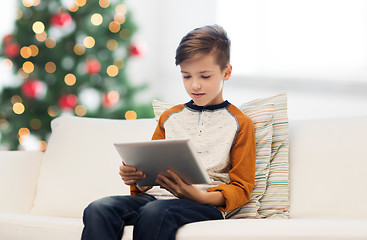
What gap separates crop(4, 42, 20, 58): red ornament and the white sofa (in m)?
1.31

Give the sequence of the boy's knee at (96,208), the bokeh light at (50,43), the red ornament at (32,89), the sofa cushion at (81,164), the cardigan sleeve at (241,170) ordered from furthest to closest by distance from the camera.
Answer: the bokeh light at (50,43) < the red ornament at (32,89) < the sofa cushion at (81,164) < the cardigan sleeve at (241,170) < the boy's knee at (96,208)

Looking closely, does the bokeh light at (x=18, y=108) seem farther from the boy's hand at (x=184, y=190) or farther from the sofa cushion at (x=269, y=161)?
the boy's hand at (x=184, y=190)

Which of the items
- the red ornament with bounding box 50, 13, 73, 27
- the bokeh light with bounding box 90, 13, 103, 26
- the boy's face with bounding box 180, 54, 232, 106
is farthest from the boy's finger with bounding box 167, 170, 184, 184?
the bokeh light with bounding box 90, 13, 103, 26

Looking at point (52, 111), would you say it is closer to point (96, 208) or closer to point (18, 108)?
point (18, 108)

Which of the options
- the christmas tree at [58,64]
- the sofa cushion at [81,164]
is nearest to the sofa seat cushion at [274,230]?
the sofa cushion at [81,164]

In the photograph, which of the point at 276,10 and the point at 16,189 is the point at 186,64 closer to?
the point at 16,189

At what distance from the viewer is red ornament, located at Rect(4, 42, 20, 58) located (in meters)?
3.36

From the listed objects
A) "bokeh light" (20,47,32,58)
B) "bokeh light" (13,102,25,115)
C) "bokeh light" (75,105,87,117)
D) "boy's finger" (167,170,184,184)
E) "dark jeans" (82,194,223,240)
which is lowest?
"bokeh light" (75,105,87,117)

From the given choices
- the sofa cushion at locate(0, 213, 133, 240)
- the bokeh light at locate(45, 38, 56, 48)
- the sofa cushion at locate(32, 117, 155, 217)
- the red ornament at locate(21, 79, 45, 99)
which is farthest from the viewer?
the bokeh light at locate(45, 38, 56, 48)

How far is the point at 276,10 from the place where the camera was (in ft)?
12.3

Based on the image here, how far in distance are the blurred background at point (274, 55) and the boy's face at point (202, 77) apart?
6.61 feet

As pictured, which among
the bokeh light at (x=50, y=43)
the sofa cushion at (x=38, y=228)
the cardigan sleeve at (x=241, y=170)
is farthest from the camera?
the bokeh light at (x=50, y=43)

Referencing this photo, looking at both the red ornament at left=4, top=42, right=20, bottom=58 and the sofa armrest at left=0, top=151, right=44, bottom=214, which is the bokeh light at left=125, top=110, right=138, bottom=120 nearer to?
the red ornament at left=4, top=42, right=20, bottom=58

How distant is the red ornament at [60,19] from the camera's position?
11.1ft
